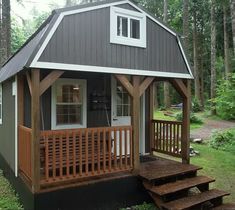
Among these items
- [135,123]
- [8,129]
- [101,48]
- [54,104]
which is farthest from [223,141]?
[8,129]

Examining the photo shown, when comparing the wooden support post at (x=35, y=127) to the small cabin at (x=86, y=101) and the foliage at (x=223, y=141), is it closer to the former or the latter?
the small cabin at (x=86, y=101)

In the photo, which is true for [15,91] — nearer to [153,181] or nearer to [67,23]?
[67,23]

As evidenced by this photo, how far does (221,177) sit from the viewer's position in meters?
7.11

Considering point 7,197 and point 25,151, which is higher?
point 25,151

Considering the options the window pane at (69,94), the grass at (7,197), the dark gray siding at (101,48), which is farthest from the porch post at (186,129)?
the grass at (7,197)

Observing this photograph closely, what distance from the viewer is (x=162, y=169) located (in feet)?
20.2

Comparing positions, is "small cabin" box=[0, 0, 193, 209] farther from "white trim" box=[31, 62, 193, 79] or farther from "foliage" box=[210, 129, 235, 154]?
"foliage" box=[210, 129, 235, 154]

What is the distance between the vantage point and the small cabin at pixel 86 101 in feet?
16.0

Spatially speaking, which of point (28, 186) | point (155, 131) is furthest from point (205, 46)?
point (28, 186)

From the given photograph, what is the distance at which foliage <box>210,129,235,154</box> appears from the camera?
10352 millimetres

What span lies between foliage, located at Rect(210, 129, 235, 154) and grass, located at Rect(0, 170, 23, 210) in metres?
7.36

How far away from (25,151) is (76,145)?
42.7 inches

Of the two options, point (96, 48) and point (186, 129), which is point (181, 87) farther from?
point (96, 48)

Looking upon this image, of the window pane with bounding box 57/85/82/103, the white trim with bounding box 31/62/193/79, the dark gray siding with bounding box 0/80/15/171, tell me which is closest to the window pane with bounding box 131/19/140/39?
the white trim with bounding box 31/62/193/79
